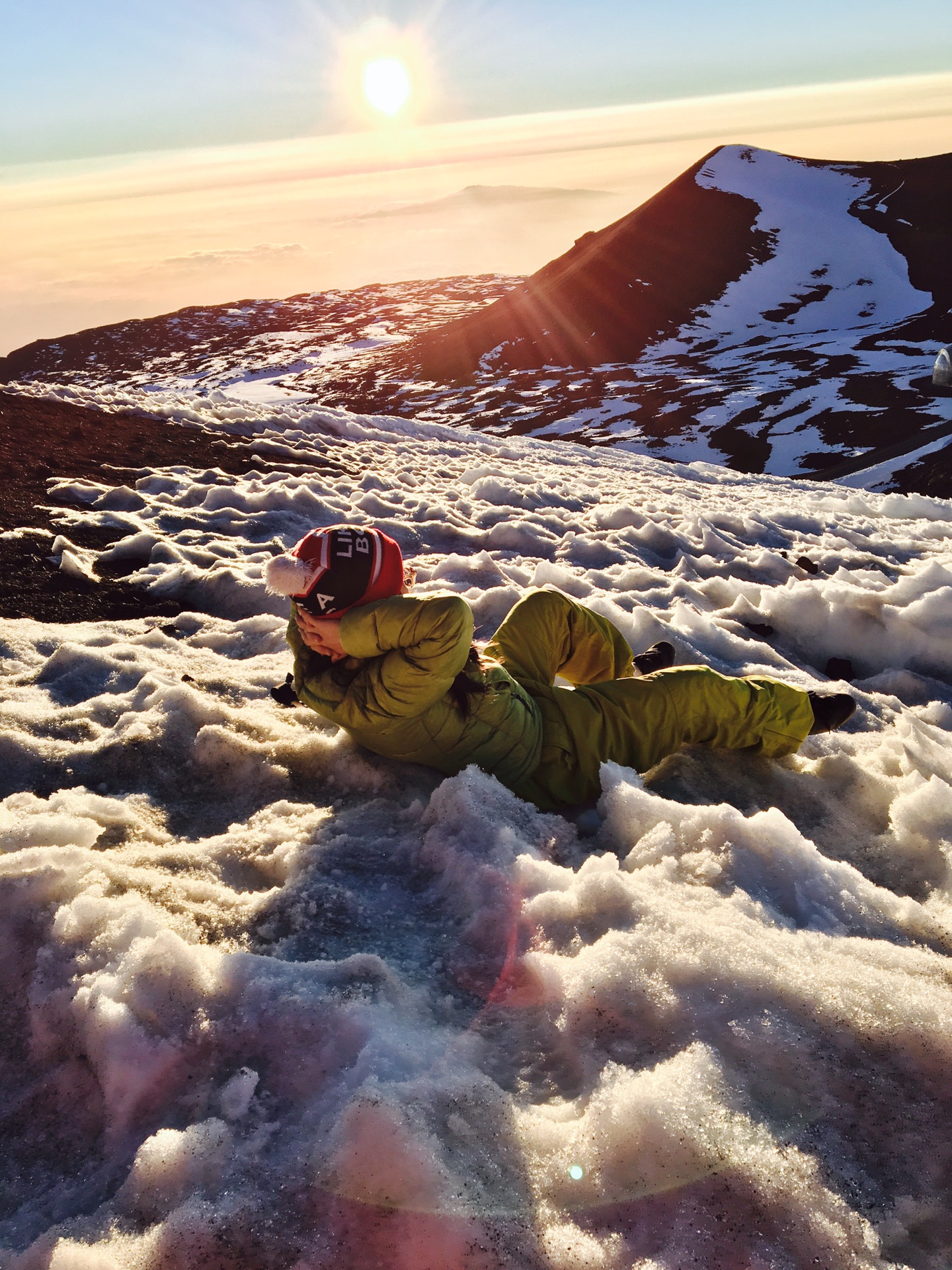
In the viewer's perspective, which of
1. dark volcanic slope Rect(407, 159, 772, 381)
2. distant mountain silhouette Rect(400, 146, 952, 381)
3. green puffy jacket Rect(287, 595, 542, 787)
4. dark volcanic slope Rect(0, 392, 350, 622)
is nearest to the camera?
green puffy jacket Rect(287, 595, 542, 787)

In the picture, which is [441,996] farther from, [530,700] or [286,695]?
[286,695]

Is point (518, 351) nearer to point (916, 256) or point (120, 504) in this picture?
point (916, 256)

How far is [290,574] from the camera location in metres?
3.22

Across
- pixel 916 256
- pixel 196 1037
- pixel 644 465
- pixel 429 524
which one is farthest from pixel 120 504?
pixel 916 256

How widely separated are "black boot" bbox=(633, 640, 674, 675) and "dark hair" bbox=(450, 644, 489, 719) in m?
1.38

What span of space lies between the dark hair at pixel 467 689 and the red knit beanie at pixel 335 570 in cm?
46

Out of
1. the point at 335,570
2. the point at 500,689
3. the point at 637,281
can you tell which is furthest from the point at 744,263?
the point at 335,570

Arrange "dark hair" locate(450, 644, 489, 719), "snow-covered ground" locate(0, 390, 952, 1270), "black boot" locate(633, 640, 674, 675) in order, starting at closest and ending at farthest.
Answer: "snow-covered ground" locate(0, 390, 952, 1270) → "dark hair" locate(450, 644, 489, 719) → "black boot" locate(633, 640, 674, 675)

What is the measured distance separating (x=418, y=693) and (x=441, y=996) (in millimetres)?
1192

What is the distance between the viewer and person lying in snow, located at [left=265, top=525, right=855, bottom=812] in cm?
324

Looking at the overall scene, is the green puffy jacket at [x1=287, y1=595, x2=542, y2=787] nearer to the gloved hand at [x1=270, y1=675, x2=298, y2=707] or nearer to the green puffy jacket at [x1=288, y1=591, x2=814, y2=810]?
the green puffy jacket at [x1=288, y1=591, x2=814, y2=810]

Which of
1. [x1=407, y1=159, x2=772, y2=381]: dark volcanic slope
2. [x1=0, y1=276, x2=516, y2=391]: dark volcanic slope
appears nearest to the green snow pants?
[x1=407, y1=159, x2=772, y2=381]: dark volcanic slope

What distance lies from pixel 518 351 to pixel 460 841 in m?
72.7

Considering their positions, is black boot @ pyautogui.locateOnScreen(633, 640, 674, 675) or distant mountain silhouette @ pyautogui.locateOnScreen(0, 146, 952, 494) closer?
black boot @ pyautogui.locateOnScreen(633, 640, 674, 675)
